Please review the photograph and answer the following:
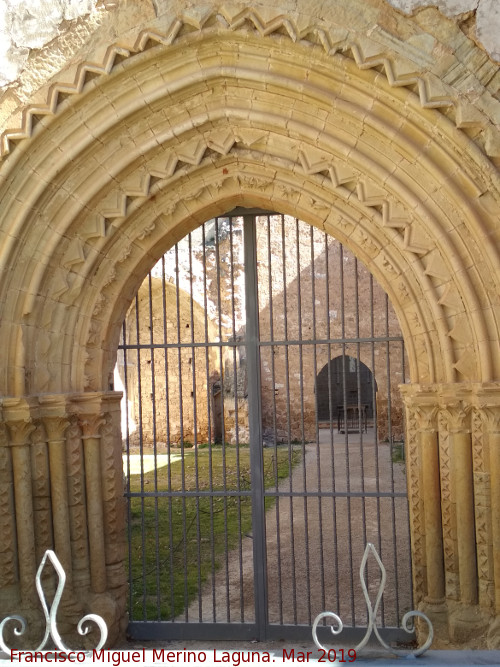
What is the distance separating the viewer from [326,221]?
503 centimetres

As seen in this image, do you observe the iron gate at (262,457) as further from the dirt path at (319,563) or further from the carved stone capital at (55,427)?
the carved stone capital at (55,427)

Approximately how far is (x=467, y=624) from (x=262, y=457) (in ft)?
6.22

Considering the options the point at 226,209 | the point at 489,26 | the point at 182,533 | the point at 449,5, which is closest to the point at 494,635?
the point at 226,209

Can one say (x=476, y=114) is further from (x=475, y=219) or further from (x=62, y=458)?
(x=62, y=458)

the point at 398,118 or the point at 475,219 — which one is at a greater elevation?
the point at 398,118

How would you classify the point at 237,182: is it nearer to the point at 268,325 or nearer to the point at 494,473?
the point at 494,473

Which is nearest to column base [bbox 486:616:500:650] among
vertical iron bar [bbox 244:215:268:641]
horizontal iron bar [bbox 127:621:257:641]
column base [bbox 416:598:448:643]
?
column base [bbox 416:598:448:643]

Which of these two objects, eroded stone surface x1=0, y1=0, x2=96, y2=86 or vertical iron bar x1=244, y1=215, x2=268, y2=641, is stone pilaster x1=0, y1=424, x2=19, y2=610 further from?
eroded stone surface x1=0, y1=0, x2=96, y2=86

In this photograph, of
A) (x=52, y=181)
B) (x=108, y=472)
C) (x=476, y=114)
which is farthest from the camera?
(x=108, y=472)

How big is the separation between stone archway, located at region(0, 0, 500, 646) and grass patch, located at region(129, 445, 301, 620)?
1.99 ft

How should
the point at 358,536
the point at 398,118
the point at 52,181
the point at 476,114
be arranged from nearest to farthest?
the point at 476,114 → the point at 398,118 → the point at 52,181 → the point at 358,536

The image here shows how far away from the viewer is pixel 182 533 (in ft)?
29.8

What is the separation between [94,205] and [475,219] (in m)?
2.57

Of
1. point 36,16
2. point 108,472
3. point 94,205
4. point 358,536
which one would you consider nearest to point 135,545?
point 358,536
